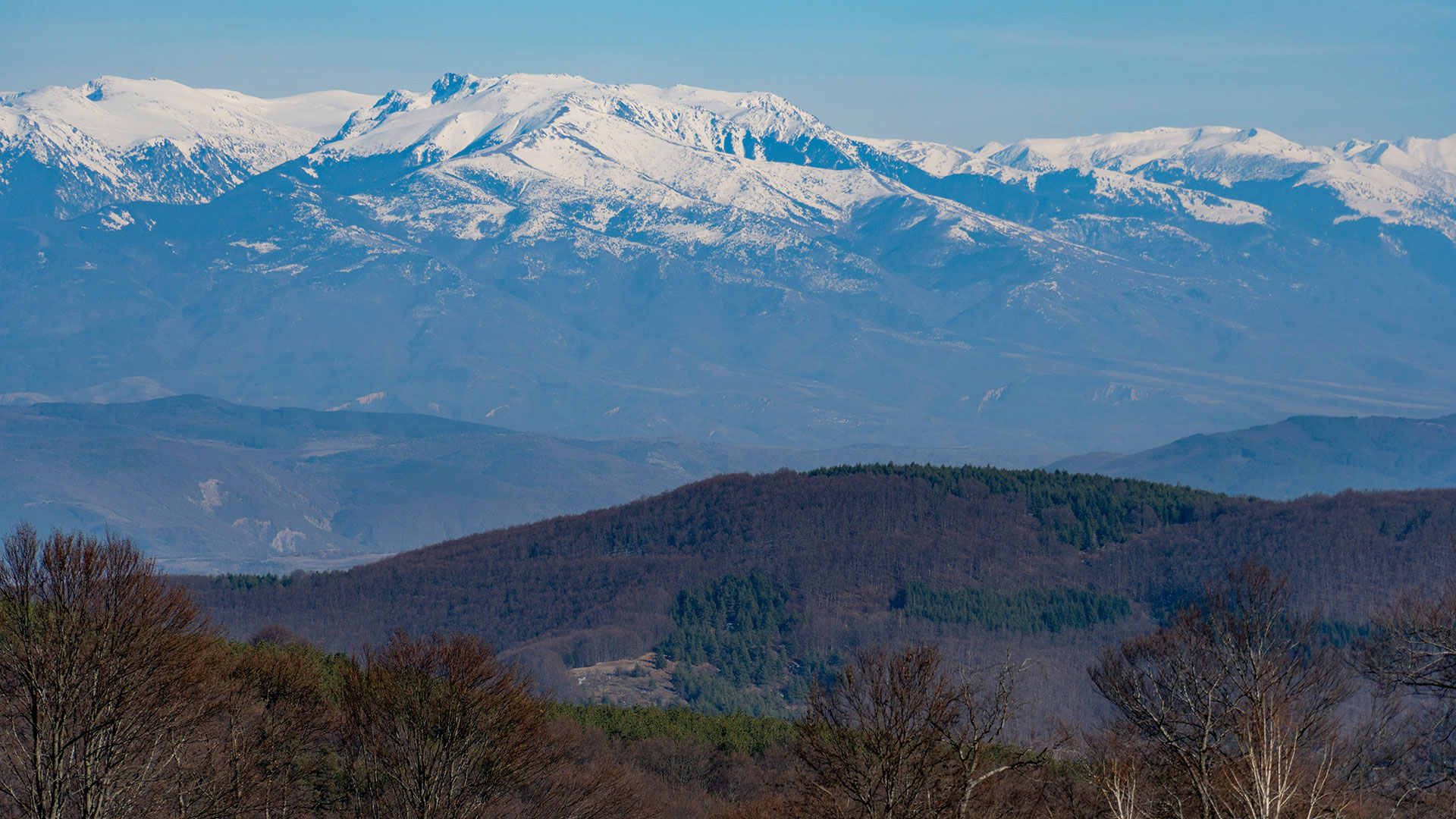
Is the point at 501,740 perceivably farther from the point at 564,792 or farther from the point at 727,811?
the point at 564,792

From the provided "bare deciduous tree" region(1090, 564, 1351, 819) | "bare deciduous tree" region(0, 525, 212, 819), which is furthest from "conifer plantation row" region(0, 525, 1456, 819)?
"bare deciduous tree" region(1090, 564, 1351, 819)

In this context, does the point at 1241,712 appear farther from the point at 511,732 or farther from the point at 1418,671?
the point at 511,732

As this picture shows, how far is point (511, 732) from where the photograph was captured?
4622 cm

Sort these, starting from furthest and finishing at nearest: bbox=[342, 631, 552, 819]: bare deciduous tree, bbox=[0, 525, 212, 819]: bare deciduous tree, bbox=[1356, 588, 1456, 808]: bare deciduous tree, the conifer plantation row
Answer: bbox=[342, 631, 552, 819]: bare deciduous tree < bbox=[1356, 588, 1456, 808]: bare deciduous tree < bbox=[0, 525, 212, 819]: bare deciduous tree < the conifer plantation row

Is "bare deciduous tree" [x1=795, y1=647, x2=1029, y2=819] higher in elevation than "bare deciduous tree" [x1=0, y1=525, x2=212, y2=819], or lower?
lower

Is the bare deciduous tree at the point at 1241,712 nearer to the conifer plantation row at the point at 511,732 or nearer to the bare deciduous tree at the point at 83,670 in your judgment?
the conifer plantation row at the point at 511,732

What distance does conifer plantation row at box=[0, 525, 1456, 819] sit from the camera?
34562mm

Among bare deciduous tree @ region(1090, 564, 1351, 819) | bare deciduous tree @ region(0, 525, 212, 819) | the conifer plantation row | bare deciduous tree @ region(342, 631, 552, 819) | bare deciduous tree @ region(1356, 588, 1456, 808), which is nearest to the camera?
bare deciduous tree @ region(1090, 564, 1351, 819)

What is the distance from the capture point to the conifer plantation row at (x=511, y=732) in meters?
34.6

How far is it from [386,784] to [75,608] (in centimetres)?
1427

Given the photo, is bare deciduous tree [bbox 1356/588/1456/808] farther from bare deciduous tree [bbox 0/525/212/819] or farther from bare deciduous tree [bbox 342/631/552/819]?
bare deciduous tree [bbox 0/525/212/819]

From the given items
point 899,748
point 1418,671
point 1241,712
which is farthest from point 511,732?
point 1418,671

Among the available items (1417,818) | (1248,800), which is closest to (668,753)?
(1417,818)

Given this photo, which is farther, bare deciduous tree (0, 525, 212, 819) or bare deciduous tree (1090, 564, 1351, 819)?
bare deciduous tree (0, 525, 212, 819)
